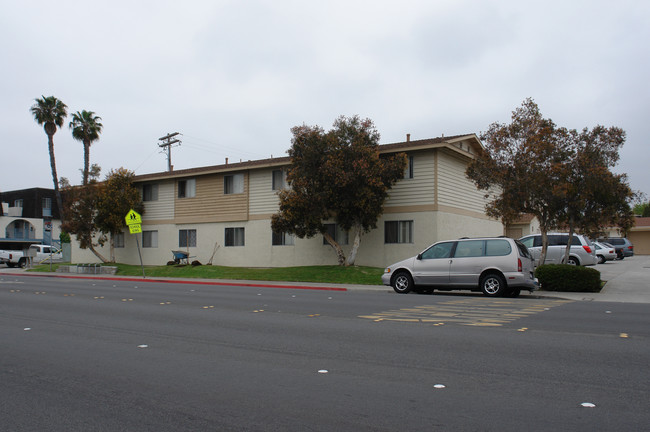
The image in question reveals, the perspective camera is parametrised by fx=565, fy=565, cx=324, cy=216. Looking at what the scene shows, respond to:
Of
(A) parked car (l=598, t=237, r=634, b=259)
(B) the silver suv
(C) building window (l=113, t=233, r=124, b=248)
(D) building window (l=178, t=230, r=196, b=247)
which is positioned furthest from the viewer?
(A) parked car (l=598, t=237, r=634, b=259)

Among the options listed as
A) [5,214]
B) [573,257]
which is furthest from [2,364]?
[5,214]

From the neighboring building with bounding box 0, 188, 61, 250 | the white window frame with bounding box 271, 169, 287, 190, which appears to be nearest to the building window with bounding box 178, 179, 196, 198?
the white window frame with bounding box 271, 169, 287, 190

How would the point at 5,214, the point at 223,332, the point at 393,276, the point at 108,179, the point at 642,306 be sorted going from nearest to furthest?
the point at 223,332 → the point at 642,306 → the point at 393,276 → the point at 108,179 → the point at 5,214

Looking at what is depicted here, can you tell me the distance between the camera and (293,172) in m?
24.9

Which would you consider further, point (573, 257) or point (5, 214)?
point (5, 214)

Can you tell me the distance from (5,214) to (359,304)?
2398 inches

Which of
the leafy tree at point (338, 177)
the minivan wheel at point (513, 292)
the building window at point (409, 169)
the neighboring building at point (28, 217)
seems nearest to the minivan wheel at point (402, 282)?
the minivan wheel at point (513, 292)

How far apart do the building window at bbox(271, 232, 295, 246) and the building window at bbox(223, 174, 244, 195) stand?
3.64m

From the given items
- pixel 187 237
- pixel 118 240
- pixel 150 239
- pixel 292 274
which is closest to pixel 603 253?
pixel 292 274

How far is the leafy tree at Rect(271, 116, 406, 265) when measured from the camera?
23.7 metres

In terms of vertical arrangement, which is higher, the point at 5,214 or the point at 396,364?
the point at 5,214

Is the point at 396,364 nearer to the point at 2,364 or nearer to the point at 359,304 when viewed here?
the point at 2,364

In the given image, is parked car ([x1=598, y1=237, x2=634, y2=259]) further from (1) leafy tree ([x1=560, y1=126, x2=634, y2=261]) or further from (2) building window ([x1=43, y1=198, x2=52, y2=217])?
(2) building window ([x1=43, y1=198, x2=52, y2=217])

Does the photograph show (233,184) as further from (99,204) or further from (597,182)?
(597,182)
